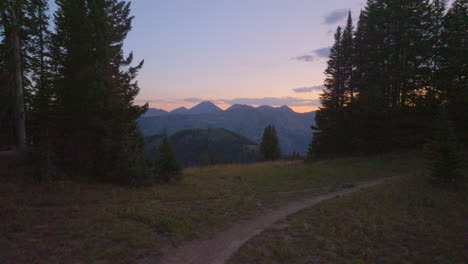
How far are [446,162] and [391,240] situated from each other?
8114 millimetres

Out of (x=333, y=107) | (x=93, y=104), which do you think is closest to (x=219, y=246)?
(x=93, y=104)

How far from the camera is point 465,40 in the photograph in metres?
20.8

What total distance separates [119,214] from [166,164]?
22.6 feet

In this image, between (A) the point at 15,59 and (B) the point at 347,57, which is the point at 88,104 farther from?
(B) the point at 347,57

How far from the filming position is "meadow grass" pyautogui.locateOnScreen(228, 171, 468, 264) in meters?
5.46

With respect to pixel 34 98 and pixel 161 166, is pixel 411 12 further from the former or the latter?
pixel 34 98

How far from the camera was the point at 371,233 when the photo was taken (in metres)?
6.66

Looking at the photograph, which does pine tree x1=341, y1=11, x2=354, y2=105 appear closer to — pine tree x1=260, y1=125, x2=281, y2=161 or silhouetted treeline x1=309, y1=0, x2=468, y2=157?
silhouetted treeline x1=309, y1=0, x2=468, y2=157

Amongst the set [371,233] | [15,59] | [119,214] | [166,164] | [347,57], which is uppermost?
[347,57]

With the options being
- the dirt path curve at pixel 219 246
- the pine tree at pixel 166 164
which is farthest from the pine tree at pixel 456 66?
the pine tree at pixel 166 164

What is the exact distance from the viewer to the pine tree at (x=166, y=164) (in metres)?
14.4

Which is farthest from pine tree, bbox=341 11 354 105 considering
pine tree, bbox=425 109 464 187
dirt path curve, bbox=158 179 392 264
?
dirt path curve, bbox=158 179 392 264

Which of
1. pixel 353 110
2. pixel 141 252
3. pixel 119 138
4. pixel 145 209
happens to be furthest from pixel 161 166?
pixel 353 110

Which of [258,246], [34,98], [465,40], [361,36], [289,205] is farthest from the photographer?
[361,36]
